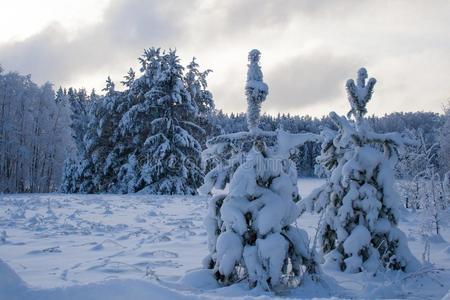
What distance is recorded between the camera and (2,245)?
7.07 metres

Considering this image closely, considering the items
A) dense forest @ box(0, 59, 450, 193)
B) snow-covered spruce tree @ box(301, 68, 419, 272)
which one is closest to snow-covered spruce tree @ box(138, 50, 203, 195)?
dense forest @ box(0, 59, 450, 193)

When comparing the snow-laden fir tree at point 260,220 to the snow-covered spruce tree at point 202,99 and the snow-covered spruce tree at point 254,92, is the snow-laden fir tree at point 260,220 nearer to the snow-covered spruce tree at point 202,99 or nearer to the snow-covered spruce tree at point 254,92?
the snow-covered spruce tree at point 254,92

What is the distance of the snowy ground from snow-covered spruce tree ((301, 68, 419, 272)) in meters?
0.29

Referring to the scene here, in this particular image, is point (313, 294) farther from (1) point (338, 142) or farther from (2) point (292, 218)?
(1) point (338, 142)

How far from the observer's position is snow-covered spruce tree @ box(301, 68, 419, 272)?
582 cm

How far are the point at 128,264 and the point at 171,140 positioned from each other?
2172 centimetres

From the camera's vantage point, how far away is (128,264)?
5.18m

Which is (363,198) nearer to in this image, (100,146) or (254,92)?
(254,92)

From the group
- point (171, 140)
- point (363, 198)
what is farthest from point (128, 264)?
point (171, 140)

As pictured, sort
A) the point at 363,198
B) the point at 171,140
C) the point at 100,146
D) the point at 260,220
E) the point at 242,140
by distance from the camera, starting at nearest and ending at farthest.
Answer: the point at 260,220 < the point at 242,140 < the point at 363,198 < the point at 171,140 < the point at 100,146

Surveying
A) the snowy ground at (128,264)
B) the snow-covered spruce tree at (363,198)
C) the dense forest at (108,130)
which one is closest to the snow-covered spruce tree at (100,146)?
the dense forest at (108,130)

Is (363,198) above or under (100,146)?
under

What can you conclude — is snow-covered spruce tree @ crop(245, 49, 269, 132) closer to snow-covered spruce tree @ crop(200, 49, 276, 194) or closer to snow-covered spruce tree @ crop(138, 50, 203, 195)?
snow-covered spruce tree @ crop(200, 49, 276, 194)

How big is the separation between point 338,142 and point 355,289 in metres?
2.10
